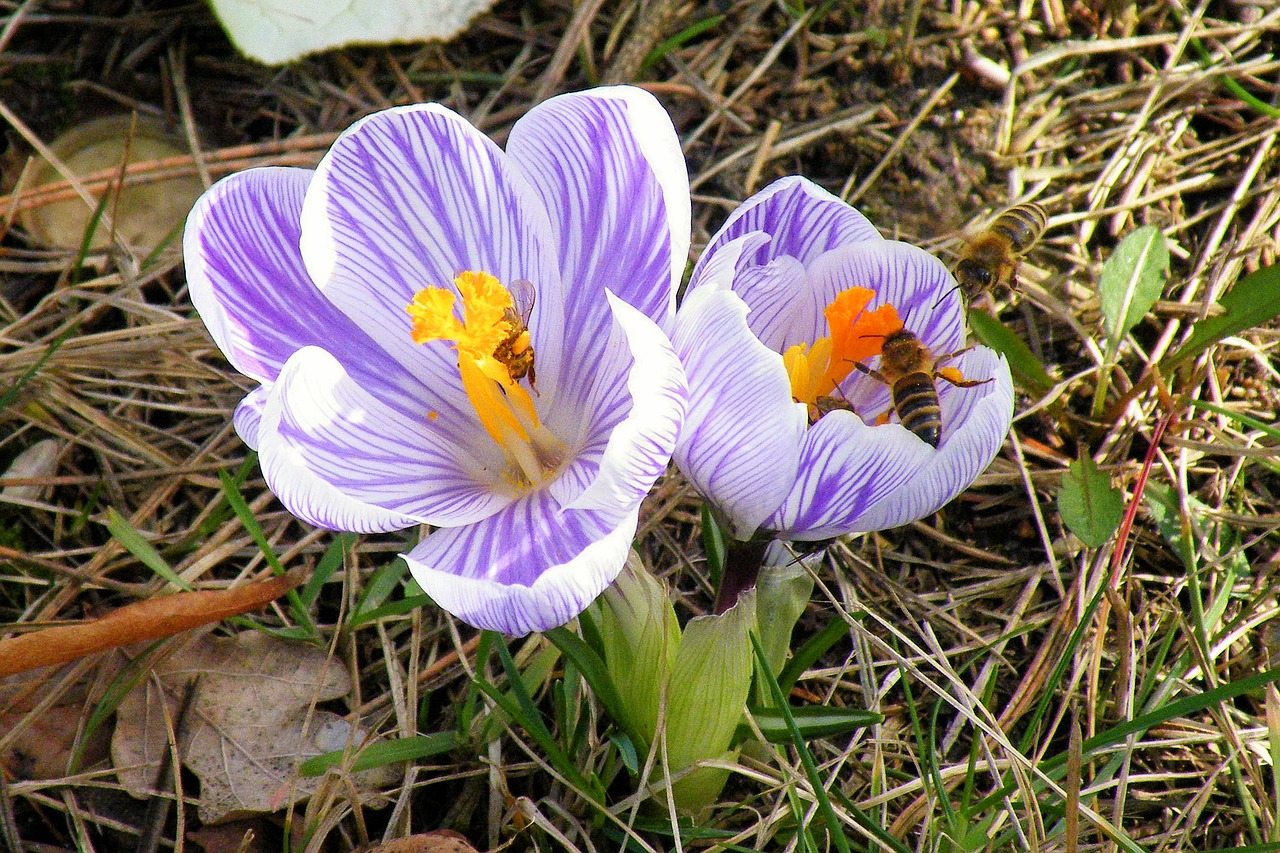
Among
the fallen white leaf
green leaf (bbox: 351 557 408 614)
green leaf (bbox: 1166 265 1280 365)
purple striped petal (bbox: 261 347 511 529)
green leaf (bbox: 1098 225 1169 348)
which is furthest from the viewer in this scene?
the fallen white leaf

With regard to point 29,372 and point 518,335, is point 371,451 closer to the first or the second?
point 518,335

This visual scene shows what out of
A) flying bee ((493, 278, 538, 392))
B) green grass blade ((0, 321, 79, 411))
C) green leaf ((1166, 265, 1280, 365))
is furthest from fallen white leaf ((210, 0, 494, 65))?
green leaf ((1166, 265, 1280, 365))

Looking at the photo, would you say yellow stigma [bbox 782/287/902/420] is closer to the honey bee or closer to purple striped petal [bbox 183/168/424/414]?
the honey bee

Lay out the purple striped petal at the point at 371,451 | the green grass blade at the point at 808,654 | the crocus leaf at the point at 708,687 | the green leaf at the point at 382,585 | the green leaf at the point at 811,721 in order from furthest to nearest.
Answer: the green leaf at the point at 382,585 → the green grass blade at the point at 808,654 → the green leaf at the point at 811,721 → the crocus leaf at the point at 708,687 → the purple striped petal at the point at 371,451

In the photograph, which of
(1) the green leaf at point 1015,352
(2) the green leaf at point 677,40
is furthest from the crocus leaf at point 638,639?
(2) the green leaf at point 677,40

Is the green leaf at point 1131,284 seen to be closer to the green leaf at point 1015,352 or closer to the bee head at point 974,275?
the green leaf at point 1015,352
